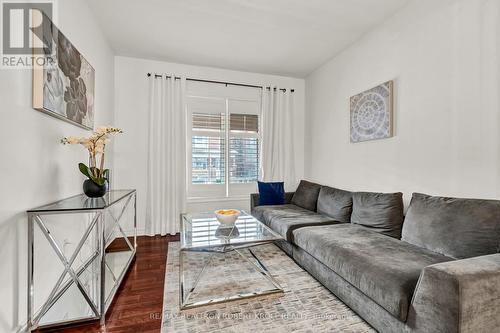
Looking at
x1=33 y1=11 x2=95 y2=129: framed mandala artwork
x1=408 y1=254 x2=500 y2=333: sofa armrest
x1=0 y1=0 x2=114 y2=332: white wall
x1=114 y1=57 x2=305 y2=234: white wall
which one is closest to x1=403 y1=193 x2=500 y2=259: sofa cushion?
x1=408 y1=254 x2=500 y2=333: sofa armrest

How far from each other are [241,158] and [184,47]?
1871mm

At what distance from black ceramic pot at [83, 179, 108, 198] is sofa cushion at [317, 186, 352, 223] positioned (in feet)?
7.99

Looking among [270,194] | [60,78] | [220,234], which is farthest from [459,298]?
[60,78]

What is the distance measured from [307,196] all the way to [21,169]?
3040 millimetres

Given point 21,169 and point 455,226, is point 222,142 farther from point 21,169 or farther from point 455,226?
point 455,226

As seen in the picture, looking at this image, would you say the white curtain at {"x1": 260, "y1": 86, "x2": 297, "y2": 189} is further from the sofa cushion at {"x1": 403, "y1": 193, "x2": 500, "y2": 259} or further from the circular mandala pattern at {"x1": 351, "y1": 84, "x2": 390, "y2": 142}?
the sofa cushion at {"x1": 403, "y1": 193, "x2": 500, "y2": 259}

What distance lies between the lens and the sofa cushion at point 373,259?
1.32 m

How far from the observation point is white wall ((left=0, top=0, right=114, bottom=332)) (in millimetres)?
1276

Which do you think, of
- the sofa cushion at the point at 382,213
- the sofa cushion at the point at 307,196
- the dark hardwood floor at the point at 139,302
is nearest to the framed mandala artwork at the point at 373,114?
the sofa cushion at the point at 382,213

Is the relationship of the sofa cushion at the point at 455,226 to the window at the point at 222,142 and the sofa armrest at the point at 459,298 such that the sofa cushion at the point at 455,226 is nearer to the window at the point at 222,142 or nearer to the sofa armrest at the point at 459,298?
the sofa armrest at the point at 459,298

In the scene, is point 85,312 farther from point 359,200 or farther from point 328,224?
point 359,200

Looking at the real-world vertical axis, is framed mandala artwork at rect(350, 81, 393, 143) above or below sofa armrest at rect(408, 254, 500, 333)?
above

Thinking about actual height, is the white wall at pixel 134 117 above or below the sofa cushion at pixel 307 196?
above

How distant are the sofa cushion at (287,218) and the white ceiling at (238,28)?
2218 mm
